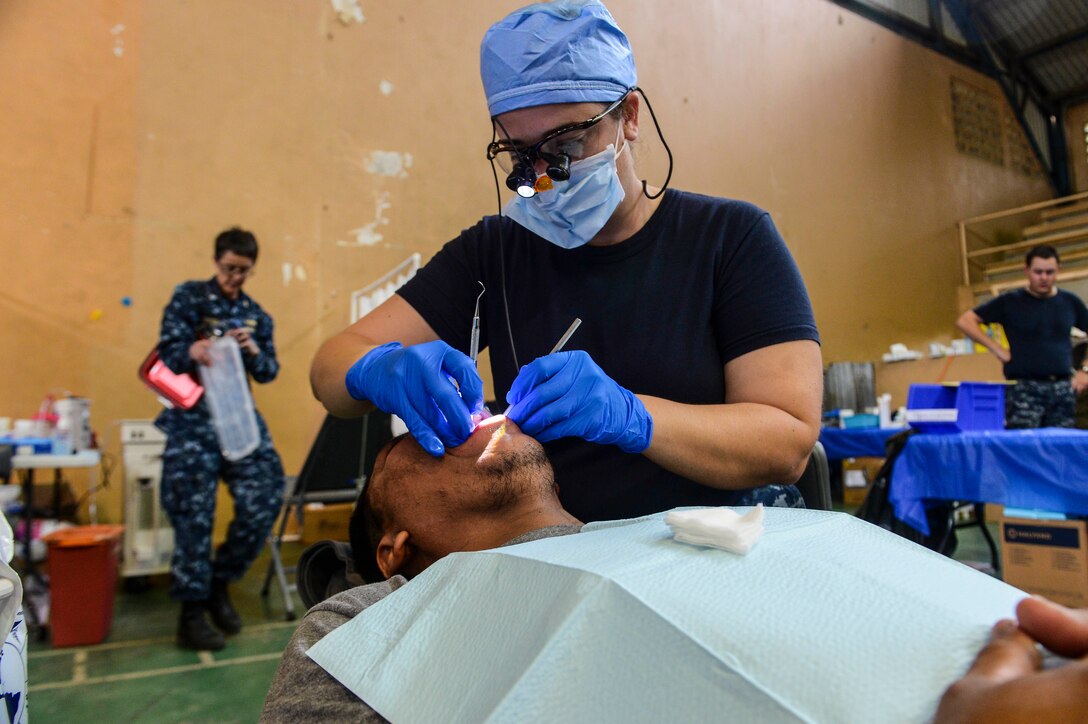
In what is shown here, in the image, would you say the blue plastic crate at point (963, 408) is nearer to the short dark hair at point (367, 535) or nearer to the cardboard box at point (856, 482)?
the short dark hair at point (367, 535)

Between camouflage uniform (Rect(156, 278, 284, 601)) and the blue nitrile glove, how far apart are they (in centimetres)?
213

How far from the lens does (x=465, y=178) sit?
4.98 meters

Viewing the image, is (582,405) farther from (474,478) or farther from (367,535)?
(367,535)

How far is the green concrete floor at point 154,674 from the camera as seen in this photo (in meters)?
2.09

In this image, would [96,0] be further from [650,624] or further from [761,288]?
[650,624]

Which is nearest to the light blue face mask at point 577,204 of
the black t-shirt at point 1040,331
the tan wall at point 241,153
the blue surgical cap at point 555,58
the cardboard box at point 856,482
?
the blue surgical cap at point 555,58

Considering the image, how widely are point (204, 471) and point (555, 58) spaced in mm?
2265

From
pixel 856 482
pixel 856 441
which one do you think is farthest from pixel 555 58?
pixel 856 482

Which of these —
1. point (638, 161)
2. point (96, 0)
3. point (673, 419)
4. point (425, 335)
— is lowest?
point (673, 419)

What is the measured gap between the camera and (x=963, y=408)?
10.3ft

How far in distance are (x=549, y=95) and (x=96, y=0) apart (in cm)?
392

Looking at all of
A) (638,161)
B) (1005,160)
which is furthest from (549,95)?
(1005,160)

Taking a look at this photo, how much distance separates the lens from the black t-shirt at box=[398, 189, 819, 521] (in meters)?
1.22

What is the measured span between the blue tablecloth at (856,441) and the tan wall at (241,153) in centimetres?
245
